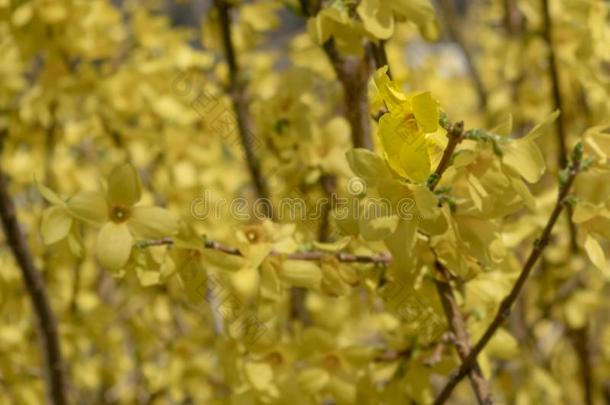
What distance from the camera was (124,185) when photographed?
1087 millimetres

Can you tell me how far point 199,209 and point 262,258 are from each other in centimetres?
108

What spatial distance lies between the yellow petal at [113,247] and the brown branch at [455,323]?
1.38ft

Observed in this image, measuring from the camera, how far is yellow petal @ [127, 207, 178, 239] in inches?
42.1

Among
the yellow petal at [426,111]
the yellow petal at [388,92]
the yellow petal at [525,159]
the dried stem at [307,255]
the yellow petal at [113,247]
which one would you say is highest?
the yellow petal at [388,92]

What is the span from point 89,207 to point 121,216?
5cm

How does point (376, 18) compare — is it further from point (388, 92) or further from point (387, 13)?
point (388, 92)

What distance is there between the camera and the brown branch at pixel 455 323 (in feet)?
3.57

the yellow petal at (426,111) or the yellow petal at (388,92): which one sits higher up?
the yellow petal at (388,92)

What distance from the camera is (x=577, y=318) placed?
6.88 ft

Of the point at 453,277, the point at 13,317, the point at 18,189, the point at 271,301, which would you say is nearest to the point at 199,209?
the point at 13,317

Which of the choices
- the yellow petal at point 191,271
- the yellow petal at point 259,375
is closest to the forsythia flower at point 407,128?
the yellow petal at point 191,271

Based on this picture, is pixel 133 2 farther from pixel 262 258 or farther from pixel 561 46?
pixel 262 258

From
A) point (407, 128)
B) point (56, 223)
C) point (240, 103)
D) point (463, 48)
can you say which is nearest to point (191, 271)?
point (56, 223)

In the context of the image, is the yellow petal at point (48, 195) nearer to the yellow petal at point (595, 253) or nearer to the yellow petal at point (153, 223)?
the yellow petal at point (153, 223)
